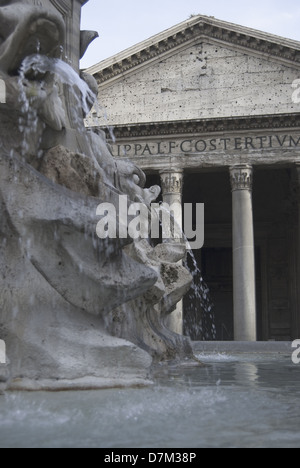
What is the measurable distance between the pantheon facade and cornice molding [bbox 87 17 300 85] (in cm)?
3

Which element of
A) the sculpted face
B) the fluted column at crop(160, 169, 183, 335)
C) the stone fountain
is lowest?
the stone fountain

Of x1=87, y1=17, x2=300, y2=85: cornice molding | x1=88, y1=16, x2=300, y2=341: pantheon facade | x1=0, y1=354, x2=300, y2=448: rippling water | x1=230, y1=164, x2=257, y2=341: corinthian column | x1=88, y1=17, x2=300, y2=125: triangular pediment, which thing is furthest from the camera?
x1=88, y1=17, x2=300, y2=125: triangular pediment

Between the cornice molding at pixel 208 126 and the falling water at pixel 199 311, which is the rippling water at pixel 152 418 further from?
the falling water at pixel 199 311

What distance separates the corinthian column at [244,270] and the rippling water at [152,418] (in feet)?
43.6

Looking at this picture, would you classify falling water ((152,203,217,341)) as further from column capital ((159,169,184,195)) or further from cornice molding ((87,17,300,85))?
cornice molding ((87,17,300,85))

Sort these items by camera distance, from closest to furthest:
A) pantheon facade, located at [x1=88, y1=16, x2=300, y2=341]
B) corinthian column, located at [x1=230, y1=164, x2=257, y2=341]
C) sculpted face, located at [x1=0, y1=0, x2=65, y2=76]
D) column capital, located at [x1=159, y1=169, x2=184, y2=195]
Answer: sculpted face, located at [x1=0, y1=0, x2=65, y2=76]
corinthian column, located at [x1=230, y1=164, x2=257, y2=341]
pantheon facade, located at [x1=88, y1=16, x2=300, y2=341]
column capital, located at [x1=159, y1=169, x2=184, y2=195]

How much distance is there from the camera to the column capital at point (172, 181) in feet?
56.9

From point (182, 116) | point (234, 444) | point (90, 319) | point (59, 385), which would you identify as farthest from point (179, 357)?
point (182, 116)

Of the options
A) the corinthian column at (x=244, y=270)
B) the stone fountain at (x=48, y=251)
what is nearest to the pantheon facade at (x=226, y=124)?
the corinthian column at (x=244, y=270)

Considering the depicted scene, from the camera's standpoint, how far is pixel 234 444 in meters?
1.85

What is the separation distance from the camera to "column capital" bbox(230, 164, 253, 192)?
1691 cm

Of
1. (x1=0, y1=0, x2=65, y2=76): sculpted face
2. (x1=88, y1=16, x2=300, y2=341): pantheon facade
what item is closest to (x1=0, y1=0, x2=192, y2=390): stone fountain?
(x1=0, y1=0, x2=65, y2=76): sculpted face

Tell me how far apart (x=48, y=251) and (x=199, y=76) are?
16.8 m

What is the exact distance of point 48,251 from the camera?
118 inches
